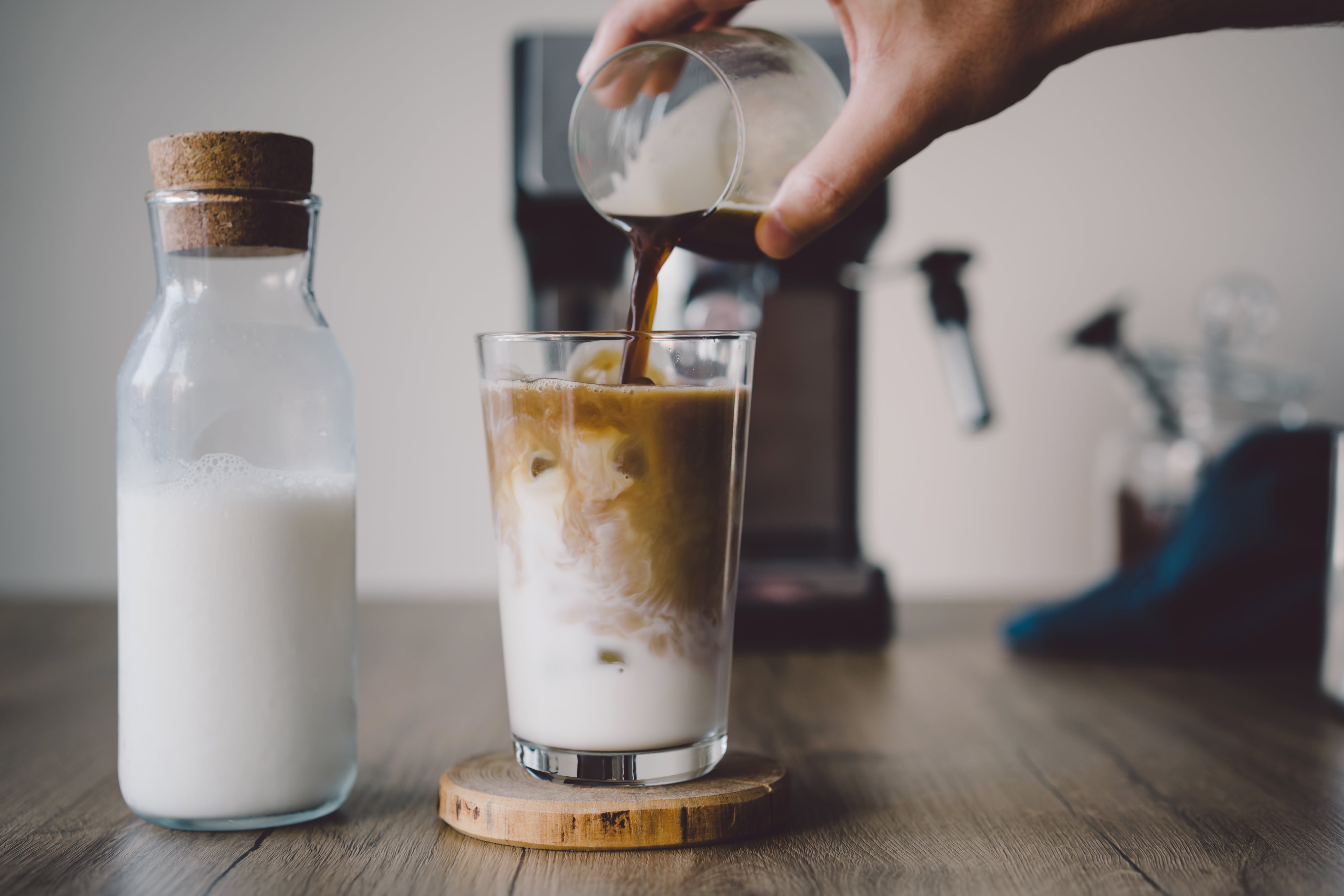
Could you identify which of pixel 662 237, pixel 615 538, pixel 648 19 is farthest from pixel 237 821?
pixel 648 19

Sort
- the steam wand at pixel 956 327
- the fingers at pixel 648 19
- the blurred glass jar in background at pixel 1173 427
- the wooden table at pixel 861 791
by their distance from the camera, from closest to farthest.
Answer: the wooden table at pixel 861 791
the fingers at pixel 648 19
the steam wand at pixel 956 327
the blurred glass jar in background at pixel 1173 427

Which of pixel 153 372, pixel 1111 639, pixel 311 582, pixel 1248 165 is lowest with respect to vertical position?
pixel 1111 639

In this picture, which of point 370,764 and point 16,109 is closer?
point 370,764

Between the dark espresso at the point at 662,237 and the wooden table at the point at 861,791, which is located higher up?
the dark espresso at the point at 662,237

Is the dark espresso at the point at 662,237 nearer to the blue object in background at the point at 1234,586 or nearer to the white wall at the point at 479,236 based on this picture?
the blue object in background at the point at 1234,586

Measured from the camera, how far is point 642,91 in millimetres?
591

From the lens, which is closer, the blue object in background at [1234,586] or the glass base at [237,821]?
the glass base at [237,821]

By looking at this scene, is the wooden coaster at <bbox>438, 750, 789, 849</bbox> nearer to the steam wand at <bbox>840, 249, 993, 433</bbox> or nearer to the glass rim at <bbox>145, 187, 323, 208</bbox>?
the glass rim at <bbox>145, 187, 323, 208</bbox>

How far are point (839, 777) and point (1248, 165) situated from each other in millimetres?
1479

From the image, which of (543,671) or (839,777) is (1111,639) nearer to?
(839,777)

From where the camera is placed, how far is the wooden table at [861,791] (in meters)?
0.46

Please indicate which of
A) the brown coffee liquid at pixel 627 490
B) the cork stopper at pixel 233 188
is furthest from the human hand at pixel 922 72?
the cork stopper at pixel 233 188

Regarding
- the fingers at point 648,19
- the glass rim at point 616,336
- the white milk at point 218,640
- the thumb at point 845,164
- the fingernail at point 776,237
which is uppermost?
the fingers at point 648,19

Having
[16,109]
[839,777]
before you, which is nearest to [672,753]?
[839,777]
